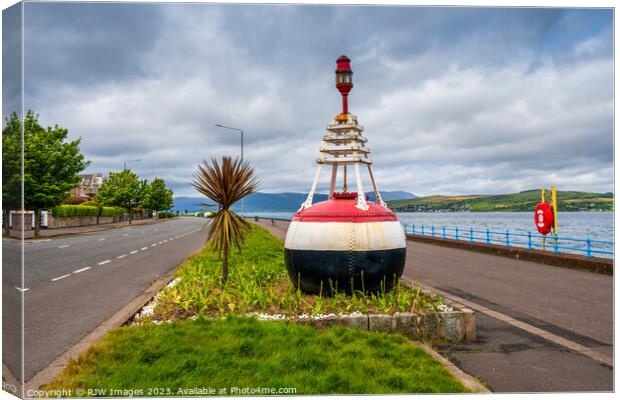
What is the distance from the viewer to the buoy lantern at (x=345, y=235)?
6.84 m

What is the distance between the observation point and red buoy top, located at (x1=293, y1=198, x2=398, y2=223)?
273 inches

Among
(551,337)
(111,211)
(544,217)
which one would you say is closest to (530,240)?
(544,217)

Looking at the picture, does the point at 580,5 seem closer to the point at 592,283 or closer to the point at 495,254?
the point at 592,283

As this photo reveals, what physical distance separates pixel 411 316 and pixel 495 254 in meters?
13.6

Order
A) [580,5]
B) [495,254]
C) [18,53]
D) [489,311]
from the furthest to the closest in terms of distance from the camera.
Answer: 1. [495,254]
2. [489,311]
3. [580,5]
4. [18,53]

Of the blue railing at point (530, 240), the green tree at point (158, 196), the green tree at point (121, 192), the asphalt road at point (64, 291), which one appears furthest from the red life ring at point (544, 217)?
the green tree at point (158, 196)

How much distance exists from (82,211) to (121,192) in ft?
36.1

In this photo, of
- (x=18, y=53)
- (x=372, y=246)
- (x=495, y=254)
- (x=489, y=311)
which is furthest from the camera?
(x=495, y=254)

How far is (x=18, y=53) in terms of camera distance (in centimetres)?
399

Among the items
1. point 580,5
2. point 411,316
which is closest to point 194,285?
point 411,316

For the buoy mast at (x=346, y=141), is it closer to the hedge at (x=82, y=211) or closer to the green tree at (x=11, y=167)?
the green tree at (x=11, y=167)

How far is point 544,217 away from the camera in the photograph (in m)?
16.0

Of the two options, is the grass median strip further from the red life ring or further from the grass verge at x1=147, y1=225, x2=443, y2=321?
the red life ring

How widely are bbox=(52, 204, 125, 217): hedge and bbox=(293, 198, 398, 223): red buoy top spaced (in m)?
36.5
